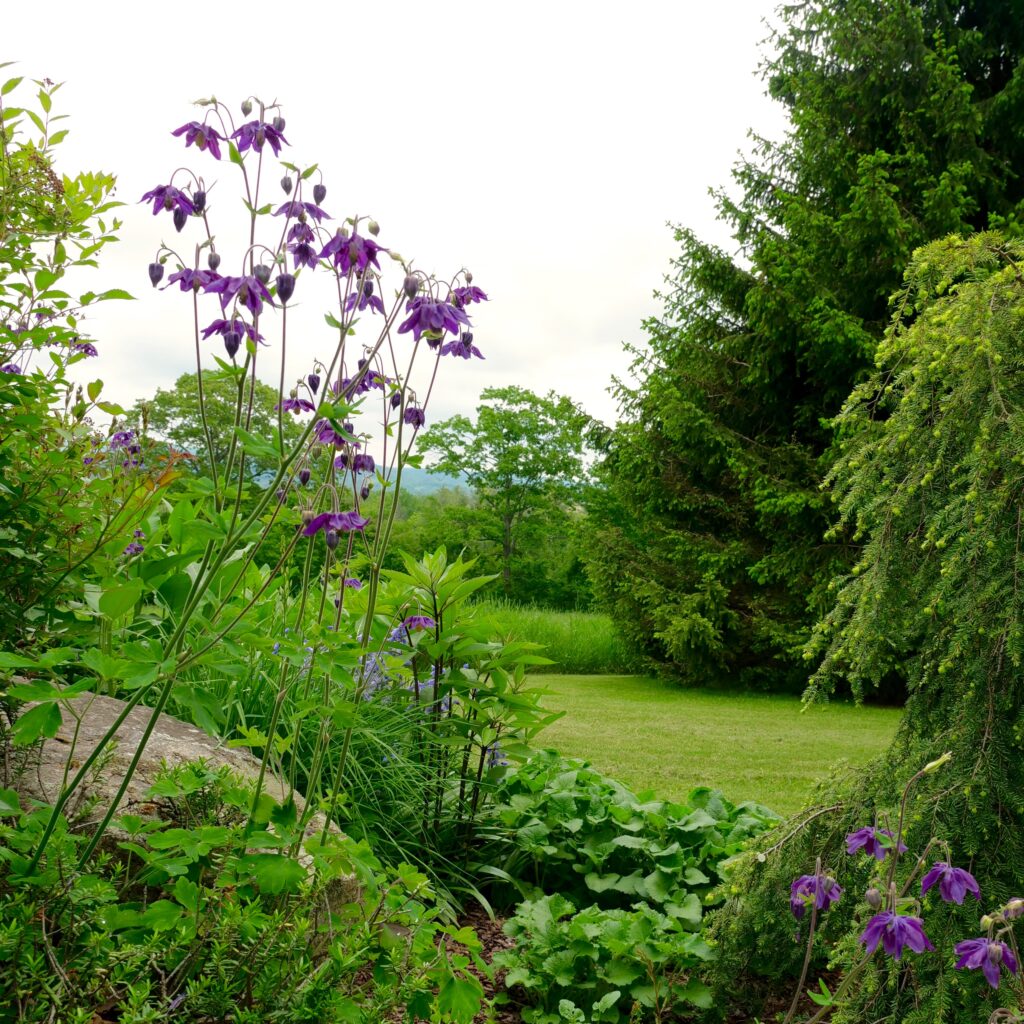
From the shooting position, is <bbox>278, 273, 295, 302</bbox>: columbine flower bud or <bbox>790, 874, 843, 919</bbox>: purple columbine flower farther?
<bbox>790, 874, 843, 919</bbox>: purple columbine flower

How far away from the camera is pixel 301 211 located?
1793mm

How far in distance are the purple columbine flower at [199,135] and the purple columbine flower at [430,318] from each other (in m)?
0.52

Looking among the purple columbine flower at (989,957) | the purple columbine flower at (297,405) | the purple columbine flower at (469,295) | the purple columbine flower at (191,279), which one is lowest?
the purple columbine flower at (989,957)

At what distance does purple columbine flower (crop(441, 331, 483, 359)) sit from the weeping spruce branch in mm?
1194

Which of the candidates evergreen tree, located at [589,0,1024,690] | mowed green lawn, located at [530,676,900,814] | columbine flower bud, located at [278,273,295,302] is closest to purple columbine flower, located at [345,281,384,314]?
columbine flower bud, located at [278,273,295,302]

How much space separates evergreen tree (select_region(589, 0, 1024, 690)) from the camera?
10305 mm

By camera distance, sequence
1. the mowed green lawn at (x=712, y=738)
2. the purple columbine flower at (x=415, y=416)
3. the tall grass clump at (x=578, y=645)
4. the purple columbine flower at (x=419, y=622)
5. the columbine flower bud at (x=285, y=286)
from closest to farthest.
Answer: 1. the columbine flower bud at (x=285, y=286)
2. the purple columbine flower at (x=415, y=416)
3. the purple columbine flower at (x=419, y=622)
4. the mowed green lawn at (x=712, y=738)
5. the tall grass clump at (x=578, y=645)

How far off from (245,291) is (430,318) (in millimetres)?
359

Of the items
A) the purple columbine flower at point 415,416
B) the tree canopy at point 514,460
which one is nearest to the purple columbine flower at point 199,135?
the purple columbine flower at point 415,416

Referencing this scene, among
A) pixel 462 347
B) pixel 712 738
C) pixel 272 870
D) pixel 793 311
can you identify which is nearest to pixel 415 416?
pixel 462 347

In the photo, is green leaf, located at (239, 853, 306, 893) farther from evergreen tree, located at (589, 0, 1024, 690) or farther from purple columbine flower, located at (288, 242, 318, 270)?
evergreen tree, located at (589, 0, 1024, 690)

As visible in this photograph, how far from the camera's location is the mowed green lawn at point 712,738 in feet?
19.3

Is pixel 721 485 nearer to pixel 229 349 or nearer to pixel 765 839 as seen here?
pixel 765 839

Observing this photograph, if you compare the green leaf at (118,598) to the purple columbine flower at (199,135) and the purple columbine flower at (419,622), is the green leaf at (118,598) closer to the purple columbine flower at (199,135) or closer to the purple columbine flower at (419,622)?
the purple columbine flower at (199,135)
